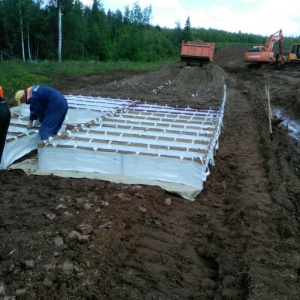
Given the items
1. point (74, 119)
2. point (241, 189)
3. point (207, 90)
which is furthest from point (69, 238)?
point (207, 90)

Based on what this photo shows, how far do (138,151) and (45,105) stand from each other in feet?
6.94

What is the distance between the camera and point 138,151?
5.68 m

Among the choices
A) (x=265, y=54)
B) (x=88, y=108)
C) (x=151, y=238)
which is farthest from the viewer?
(x=265, y=54)

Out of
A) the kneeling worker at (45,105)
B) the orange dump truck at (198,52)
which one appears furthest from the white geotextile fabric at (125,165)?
the orange dump truck at (198,52)

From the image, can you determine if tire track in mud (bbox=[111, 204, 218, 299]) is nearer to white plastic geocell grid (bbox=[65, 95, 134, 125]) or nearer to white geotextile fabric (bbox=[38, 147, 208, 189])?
white geotextile fabric (bbox=[38, 147, 208, 189])

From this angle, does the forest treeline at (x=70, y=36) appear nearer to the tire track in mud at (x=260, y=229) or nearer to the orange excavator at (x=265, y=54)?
the orange excavator at (x=265, y=54)

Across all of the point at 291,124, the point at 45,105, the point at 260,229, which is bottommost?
the point at 291,124

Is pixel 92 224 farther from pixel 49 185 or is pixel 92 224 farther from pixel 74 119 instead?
pixel 74 119

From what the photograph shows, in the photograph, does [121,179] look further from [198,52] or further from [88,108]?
[198,52]

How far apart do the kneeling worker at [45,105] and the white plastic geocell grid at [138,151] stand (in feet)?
1.25

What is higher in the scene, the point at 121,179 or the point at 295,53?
the point at 295,53

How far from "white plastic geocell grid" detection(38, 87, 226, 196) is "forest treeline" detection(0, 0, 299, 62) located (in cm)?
2229

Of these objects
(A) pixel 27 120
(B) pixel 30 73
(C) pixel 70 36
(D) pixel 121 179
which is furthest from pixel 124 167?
(C) pixel 70 36

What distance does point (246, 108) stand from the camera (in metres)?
12.7
